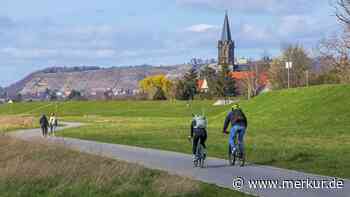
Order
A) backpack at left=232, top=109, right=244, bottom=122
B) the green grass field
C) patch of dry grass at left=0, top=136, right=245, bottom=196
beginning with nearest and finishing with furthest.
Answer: patch of dry grass at left=0, top=136, right=245, bottom=196 → backpack at left=232, top=109, right=244, bottom=122 → the green grass field

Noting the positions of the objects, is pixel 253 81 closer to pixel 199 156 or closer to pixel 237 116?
pixel 199 156

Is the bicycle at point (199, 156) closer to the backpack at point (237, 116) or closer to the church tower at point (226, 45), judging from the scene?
the backpack at point (237, 116)

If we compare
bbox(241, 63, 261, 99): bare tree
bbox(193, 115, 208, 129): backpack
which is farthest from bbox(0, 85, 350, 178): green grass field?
bbox(241, 63, 261, 99): bare tree

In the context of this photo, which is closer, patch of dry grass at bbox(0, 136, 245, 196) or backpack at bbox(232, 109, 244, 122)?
patch of dry grass at bbox(0, 136, 245, 196)

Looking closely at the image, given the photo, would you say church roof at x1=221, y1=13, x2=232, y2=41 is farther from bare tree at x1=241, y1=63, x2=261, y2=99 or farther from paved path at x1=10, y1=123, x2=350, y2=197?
paved path at x1=10, y1=123, x2=350, y2=197

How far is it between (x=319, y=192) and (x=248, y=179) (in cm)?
270

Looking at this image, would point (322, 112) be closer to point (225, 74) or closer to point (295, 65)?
point (295, 65)

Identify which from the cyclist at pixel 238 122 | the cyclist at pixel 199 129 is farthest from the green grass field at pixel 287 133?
the cyclist at pixel 199 129

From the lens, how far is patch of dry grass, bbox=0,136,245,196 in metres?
12.8

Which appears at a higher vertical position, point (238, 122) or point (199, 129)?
point (238, 122)

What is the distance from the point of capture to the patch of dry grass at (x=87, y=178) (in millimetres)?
12758

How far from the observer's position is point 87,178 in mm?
14078

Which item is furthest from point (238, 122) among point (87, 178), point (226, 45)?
point (226, 45)

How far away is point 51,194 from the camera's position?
41.3 ft
